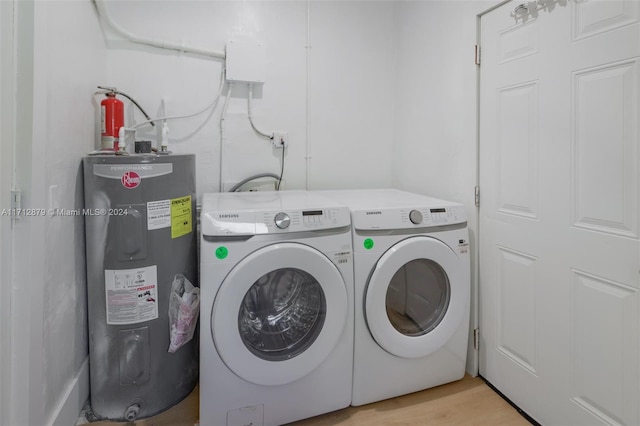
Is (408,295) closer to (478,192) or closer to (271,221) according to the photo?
(478,192)

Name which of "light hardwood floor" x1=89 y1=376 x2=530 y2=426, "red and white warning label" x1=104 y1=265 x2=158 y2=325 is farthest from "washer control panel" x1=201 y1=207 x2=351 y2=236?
"light hardwood floor" x1=89 y1=376 x2=530 y2=426

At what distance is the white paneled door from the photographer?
1.12 metres

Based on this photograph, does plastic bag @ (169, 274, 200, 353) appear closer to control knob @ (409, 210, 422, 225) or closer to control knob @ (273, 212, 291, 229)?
control knob @ (273, 212, 291, 229)

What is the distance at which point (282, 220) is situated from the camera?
1.34m

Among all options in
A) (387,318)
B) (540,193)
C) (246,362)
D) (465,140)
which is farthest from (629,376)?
(246,362)

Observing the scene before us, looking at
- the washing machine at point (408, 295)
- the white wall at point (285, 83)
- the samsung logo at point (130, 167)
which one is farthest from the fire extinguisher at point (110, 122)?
the washing machine at point (408, 295)

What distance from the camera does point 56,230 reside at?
48.9 inches

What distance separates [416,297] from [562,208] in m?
0.71

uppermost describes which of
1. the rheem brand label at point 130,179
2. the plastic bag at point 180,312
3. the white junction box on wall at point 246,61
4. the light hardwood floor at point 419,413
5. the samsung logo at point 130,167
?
the white junction box on wall at point 246,61

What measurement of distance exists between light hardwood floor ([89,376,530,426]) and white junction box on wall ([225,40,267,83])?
1.72 meters

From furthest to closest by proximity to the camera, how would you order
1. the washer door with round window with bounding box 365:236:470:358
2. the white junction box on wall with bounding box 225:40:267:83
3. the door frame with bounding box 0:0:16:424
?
the white junction box on wall with bounding box 225:40:267:83
the washer door with round window with bounding box 365:236:470:358
the door frame with bounding box 0:0:16:424

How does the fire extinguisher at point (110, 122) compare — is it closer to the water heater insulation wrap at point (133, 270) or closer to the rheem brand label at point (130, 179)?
the water heater insulation wrap at point (133, 270)

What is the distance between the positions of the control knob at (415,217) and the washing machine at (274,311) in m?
0.30

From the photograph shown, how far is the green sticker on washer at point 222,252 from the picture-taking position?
1262 mm
